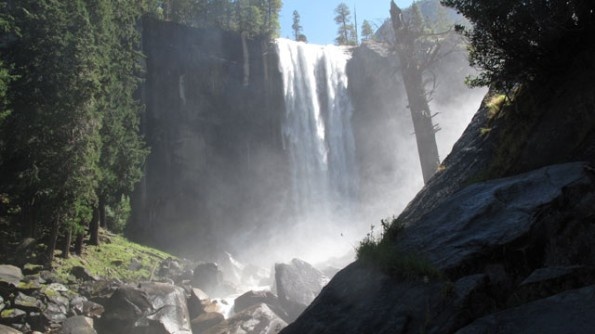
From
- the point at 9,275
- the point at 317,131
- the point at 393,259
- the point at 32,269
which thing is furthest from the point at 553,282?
the point at 317,131

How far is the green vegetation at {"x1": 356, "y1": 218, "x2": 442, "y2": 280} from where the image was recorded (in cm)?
493

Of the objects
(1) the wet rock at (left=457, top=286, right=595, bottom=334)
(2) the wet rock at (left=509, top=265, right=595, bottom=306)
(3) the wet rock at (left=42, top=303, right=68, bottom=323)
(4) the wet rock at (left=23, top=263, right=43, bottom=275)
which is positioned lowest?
(1) the wet rock at (left=457, top=286, right=595, bottom=334)

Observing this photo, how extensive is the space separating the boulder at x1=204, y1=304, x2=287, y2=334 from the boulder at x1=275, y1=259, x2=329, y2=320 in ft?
5.28

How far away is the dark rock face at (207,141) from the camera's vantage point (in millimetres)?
37312

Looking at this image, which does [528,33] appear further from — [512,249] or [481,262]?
[481,262]

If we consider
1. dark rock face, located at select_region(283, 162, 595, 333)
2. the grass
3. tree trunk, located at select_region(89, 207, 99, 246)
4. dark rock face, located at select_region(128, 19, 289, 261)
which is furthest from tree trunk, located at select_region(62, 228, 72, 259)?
dark rock face, located at select_region(283, 162, 595, 333)

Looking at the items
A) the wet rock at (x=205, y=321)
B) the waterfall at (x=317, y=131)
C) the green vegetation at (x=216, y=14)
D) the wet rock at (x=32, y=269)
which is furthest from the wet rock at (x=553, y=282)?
the green vegetation at (x=216, y=14)

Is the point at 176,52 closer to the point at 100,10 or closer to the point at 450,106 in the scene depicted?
the point at 100,10

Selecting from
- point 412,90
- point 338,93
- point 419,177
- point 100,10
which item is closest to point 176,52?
point 338,93

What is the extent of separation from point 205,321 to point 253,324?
2106 millimetres

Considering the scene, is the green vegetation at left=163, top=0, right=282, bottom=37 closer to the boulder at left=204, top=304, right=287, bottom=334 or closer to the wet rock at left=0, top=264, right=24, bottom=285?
the wet rock at left=0, top=264, right=24, bottom=285

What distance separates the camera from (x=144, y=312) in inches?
615

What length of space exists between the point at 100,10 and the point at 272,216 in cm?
2328

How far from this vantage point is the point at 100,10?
21828 millimetres
